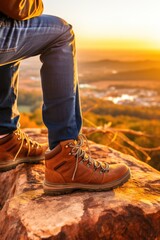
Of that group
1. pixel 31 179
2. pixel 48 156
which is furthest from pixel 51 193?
pixel 31 179

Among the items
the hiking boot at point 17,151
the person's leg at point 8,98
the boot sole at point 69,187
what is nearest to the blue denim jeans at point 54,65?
the boot sole at point 69,187

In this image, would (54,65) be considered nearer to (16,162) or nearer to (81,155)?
(81,155)

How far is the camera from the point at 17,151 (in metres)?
2.02

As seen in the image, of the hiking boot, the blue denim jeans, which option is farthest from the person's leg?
the blue denim jeans

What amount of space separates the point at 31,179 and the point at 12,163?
211mm

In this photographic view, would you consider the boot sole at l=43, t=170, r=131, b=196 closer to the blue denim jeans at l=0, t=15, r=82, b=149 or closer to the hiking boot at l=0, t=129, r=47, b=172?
the blue denim jeans at l=0, t=15, r=82, b=149

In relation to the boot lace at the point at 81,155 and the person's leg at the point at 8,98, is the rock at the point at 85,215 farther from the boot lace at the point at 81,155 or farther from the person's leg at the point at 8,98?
the person's leg at the point at 8,98

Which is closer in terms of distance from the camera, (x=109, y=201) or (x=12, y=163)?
(x=109, y=201)

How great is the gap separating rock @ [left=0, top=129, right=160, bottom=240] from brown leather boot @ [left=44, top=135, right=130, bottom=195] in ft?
0.10

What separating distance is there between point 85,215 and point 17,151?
0.68 metres

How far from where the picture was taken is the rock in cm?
140

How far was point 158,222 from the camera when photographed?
151 cm

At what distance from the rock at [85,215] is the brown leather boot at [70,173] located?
3 cm

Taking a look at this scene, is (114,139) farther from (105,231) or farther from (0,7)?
(0,7)
